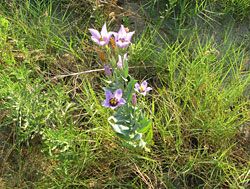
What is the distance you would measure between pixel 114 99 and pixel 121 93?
3 centimetres

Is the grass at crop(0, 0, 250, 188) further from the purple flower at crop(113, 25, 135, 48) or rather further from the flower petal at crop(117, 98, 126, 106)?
the flower petal at crop(117, 98, 126, 106)

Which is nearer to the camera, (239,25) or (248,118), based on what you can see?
(248,118)

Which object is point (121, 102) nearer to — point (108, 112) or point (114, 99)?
point (114, 99)

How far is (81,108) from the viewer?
204 centimetres

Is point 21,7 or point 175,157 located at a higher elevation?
point 21,7

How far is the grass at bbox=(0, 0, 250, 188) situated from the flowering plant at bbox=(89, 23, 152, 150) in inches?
7.1

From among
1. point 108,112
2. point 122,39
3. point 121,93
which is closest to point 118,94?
point 121,93

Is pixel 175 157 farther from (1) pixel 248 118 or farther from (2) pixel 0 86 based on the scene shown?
(2) pixel 0 86

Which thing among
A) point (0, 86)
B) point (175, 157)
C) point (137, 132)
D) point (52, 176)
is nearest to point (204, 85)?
point (175, 157)

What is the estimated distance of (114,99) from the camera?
61.9 inches

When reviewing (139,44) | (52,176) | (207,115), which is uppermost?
(139,44)

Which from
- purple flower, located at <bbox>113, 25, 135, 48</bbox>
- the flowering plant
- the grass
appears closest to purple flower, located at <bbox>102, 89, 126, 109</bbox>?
the flowering plant

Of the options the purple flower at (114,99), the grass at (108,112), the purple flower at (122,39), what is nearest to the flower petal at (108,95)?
the purple flower at (114,99)

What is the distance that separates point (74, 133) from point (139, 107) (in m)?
0.36
